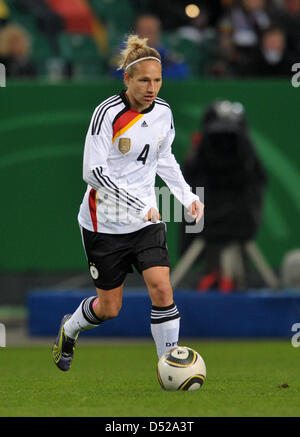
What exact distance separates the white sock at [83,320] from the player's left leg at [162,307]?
699 millimetres

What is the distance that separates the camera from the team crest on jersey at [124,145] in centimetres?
770

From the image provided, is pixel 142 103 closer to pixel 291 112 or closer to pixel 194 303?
pixel 194 303

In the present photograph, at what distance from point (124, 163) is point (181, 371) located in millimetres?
1538

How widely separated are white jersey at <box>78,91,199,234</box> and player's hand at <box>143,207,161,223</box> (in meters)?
0.10

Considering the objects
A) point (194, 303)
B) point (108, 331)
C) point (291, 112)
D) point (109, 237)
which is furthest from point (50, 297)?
point (109, 237)

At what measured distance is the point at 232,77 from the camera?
14.9 metres

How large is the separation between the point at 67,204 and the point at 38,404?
7.61m

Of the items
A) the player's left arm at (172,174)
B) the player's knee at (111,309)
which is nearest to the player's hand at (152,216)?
the player's left arm at (172,174)

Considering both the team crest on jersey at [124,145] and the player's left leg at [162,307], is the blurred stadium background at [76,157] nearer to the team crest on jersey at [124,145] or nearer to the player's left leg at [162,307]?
the player's left leg at [162,307]

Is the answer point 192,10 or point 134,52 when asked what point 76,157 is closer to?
point 192,10

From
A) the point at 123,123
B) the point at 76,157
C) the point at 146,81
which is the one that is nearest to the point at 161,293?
the point at 123,123

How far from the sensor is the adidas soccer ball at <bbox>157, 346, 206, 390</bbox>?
24.2ft

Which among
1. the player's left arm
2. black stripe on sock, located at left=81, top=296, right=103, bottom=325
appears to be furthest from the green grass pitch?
the player's left arm

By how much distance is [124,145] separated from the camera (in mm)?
7707
